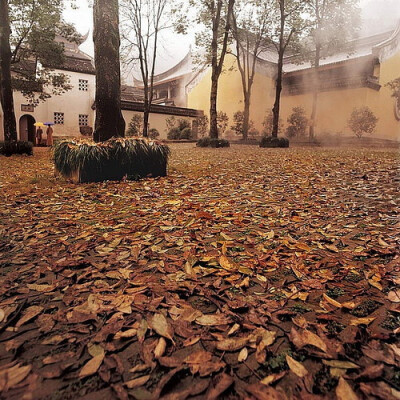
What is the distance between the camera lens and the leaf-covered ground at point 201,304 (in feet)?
3.16

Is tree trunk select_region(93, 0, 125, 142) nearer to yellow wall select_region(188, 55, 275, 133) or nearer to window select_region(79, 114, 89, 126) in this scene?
yellow wall select_region(188, 55, 275, 133)

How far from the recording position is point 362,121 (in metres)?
12.9

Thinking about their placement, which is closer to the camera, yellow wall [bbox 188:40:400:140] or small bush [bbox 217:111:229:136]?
yellow wall [bbox 188:40:400:140]

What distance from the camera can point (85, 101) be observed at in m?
21.5

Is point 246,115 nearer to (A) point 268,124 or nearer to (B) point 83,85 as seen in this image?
(A) point 268,124

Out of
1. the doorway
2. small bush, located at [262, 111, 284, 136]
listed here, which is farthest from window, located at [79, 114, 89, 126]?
small bush, located at [262, 111, 284, 136]

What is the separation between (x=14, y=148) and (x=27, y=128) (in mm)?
12753

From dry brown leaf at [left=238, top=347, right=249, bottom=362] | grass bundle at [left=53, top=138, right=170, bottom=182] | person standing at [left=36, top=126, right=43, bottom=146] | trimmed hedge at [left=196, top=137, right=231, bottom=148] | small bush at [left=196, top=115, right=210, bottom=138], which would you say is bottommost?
dry brown leaf at [left=238, top=347, right=249, bottom=362]

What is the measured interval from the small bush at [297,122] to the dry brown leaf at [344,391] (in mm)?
16114

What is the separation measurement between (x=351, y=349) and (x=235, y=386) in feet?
1.58

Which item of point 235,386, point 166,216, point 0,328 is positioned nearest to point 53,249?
point 0,328

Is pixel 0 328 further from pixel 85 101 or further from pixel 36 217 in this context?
pixel 85 101

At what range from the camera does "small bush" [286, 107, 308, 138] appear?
15.6 meters

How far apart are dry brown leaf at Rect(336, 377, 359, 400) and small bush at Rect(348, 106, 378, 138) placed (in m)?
14.3
